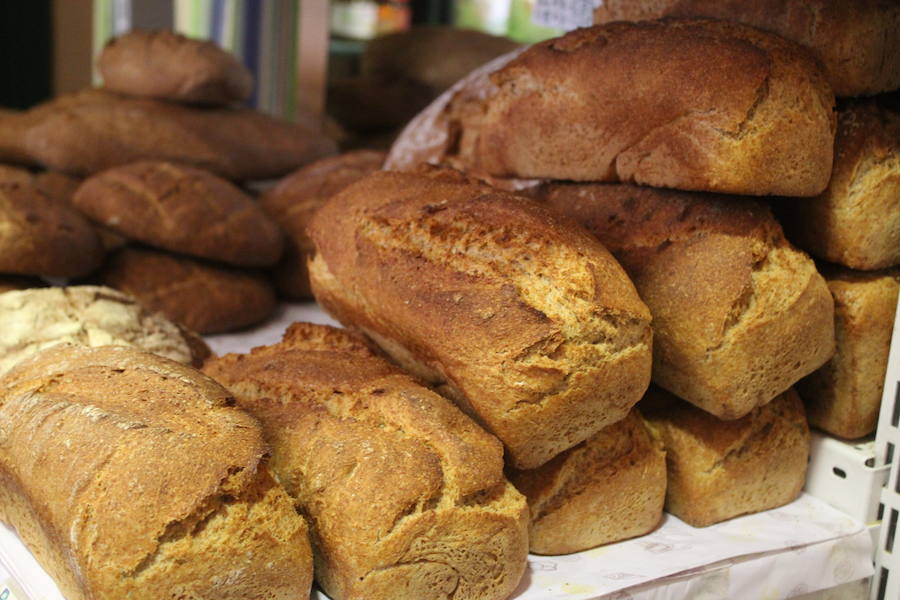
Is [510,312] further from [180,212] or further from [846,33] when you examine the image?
[180,212]

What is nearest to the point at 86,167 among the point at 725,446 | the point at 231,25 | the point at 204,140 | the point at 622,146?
the point at 204,140

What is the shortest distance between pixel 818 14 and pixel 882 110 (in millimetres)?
220

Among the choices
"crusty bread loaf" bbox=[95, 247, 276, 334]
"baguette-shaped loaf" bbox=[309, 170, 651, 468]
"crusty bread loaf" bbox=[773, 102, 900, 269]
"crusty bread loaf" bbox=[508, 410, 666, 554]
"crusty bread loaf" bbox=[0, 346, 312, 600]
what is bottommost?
"crusty bread loaf" bbox=[95, 247, 276, 334]

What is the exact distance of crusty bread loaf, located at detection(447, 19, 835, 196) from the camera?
131cm

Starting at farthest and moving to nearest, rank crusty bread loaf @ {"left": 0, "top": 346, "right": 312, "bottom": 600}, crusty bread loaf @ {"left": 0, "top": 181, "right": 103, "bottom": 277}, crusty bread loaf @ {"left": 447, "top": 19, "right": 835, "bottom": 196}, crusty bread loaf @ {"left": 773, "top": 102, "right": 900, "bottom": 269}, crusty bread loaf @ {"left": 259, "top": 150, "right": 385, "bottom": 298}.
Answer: crusty bread loaf @ {"left": 259, "top": 150, "right": 385, "bottom": 298} < crusty bread loaf @ {"left": 0, "top": 181, "right": 103, "bottom": 277} < crusty bread loaf @ {"left": 773, "top": 102, "right": 900, "bottom": 269} < crusty bread loaf @ {"left": 447, "top": 19, "right": 835, "bottom": 196} < crusty bread loaf @ {"left": 0, "top": 346, "right": 312, "bottom": 600}

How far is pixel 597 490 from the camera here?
1370 mm

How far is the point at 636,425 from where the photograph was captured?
1431mm

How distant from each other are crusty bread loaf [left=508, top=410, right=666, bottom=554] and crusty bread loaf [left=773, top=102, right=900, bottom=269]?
1.46 feet

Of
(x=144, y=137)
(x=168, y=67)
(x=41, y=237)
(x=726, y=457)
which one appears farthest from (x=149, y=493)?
(x=168, y=67)

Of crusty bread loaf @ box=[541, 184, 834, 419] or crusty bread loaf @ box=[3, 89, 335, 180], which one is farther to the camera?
crusty bread loaf @ box=[3, 89, 335, 180]

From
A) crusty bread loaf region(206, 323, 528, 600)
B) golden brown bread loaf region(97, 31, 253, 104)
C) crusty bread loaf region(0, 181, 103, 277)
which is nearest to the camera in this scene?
crusty bread loaf region(206, 323, 528, 600)

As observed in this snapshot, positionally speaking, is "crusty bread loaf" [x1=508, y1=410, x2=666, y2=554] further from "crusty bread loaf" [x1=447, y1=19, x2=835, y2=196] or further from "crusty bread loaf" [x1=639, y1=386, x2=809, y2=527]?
"crusty bread loaf" [x1=447, y1=19, x2=835, y2=196]

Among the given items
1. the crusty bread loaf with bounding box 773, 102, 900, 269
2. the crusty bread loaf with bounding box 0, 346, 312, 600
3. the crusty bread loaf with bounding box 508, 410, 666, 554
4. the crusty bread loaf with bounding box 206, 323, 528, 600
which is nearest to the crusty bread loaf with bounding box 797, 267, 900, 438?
the crusty bread loaf with bounding box 773, 102, 900, 269

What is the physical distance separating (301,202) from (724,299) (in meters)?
1.69
